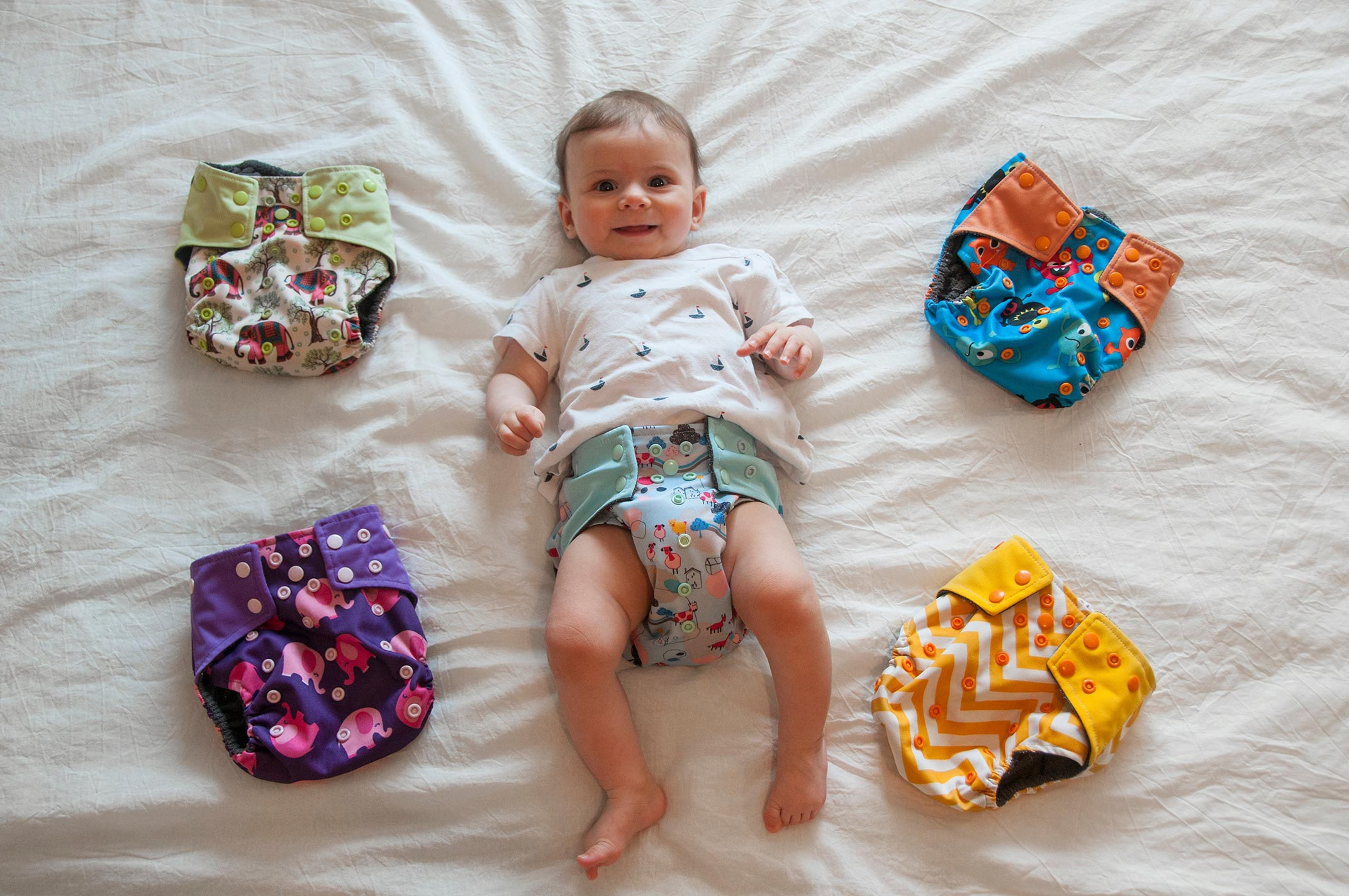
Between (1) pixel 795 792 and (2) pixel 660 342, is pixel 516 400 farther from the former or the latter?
(1) pixel 795 792

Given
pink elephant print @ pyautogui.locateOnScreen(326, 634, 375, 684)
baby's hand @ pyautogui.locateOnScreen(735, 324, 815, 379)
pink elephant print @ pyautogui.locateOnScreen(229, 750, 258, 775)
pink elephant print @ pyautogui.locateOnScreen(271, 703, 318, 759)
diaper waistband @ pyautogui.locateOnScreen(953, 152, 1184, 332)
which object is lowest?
pink elephant print @ pyautogui.locateOnScreen(229, 750, 258, 775)

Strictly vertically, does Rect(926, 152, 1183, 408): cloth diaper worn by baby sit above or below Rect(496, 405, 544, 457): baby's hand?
above

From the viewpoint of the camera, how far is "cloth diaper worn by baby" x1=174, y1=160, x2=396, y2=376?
4.17ft

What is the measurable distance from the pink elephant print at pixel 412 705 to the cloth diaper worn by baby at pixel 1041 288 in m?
0.84

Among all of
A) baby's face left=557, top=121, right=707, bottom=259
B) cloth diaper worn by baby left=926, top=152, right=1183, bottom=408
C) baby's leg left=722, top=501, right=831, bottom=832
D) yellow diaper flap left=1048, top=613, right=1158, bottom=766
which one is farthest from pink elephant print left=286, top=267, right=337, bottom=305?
yellow diaper flap left=1048, top=613, right=1158, bottom=766

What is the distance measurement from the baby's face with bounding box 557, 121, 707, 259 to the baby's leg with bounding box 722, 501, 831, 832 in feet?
1.61

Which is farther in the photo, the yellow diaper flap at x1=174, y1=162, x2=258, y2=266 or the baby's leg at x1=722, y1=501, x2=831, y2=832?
the yellow diaper flap at x1=174, y1=162, x2=258, y2=266

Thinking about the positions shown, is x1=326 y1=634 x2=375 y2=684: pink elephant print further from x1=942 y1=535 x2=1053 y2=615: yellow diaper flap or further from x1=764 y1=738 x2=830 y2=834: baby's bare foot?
x1=942 y1=535 x2=1053 y2=615: yellow diaper flap

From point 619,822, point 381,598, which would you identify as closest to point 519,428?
point 381,598

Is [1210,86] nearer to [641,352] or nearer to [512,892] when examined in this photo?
[641,352]

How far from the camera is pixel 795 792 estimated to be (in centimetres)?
107

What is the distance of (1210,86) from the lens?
4.58 ft

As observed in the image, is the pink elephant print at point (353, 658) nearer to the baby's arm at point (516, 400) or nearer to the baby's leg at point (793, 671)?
the baby's arm at point (516, 400)

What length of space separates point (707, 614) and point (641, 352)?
35 centimetres
